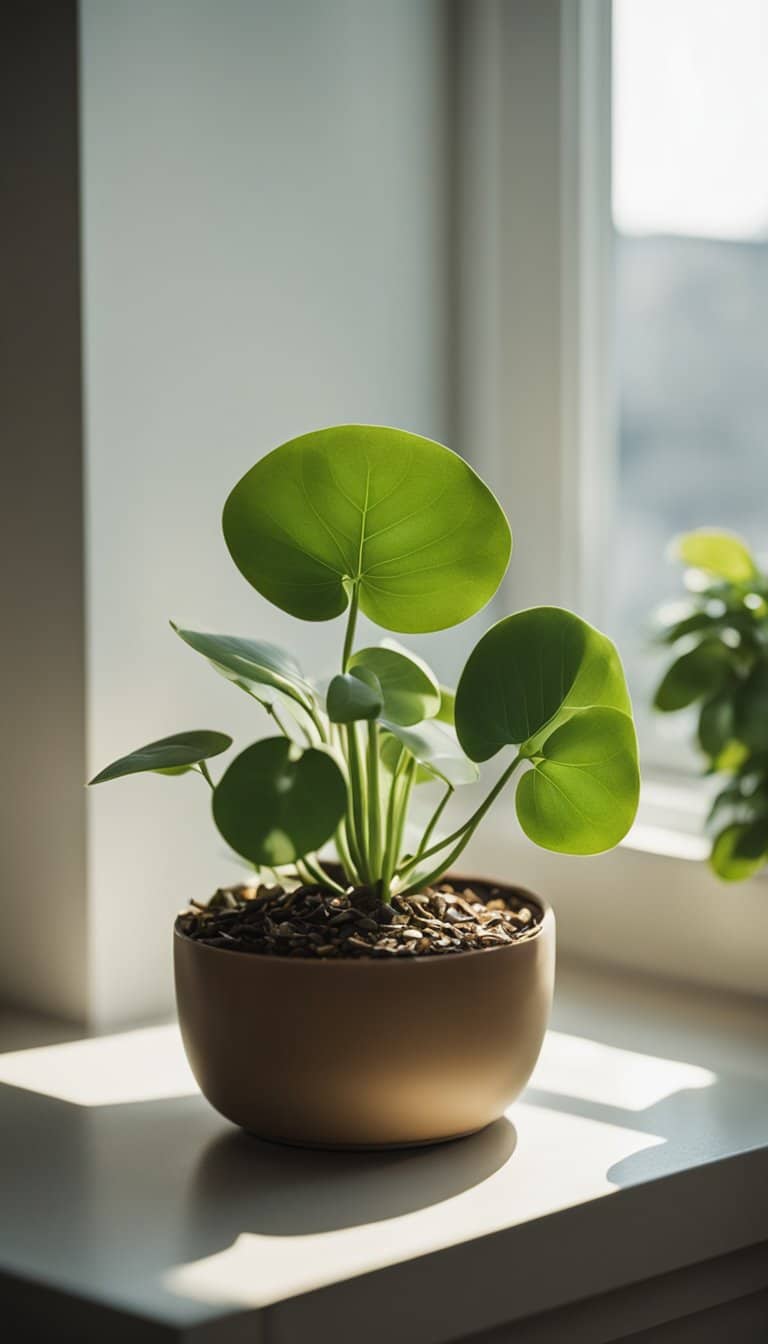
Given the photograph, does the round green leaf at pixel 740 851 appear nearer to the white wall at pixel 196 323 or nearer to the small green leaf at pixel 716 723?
the small green leaf at pixel 716 723

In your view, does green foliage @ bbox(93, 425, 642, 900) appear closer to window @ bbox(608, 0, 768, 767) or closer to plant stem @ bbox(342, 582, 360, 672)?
plant stem @ bbox(342, 582, 360, 672)

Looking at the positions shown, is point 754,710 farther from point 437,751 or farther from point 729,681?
point 437,751

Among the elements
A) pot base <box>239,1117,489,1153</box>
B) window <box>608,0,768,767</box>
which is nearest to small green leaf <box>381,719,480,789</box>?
pot base <box>239,1117,489,1153</box>

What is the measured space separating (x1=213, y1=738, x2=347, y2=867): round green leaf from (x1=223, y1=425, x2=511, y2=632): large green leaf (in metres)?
0.15

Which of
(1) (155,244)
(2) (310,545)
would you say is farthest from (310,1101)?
(1) (155,244)

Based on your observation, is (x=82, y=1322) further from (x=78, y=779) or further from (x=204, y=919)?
(x=78, y=779)

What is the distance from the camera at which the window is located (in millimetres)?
1400

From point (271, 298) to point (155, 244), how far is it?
13 cm

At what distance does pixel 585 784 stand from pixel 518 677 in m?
0.08

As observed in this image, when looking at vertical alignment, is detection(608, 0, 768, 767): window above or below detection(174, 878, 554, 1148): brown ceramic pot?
above

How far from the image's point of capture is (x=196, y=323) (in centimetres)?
121

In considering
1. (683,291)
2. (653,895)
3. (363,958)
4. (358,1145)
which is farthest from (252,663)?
(683,291)

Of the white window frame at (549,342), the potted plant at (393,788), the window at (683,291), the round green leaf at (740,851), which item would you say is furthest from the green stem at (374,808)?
the window at (683,291)

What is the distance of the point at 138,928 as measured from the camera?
47.6 inches
